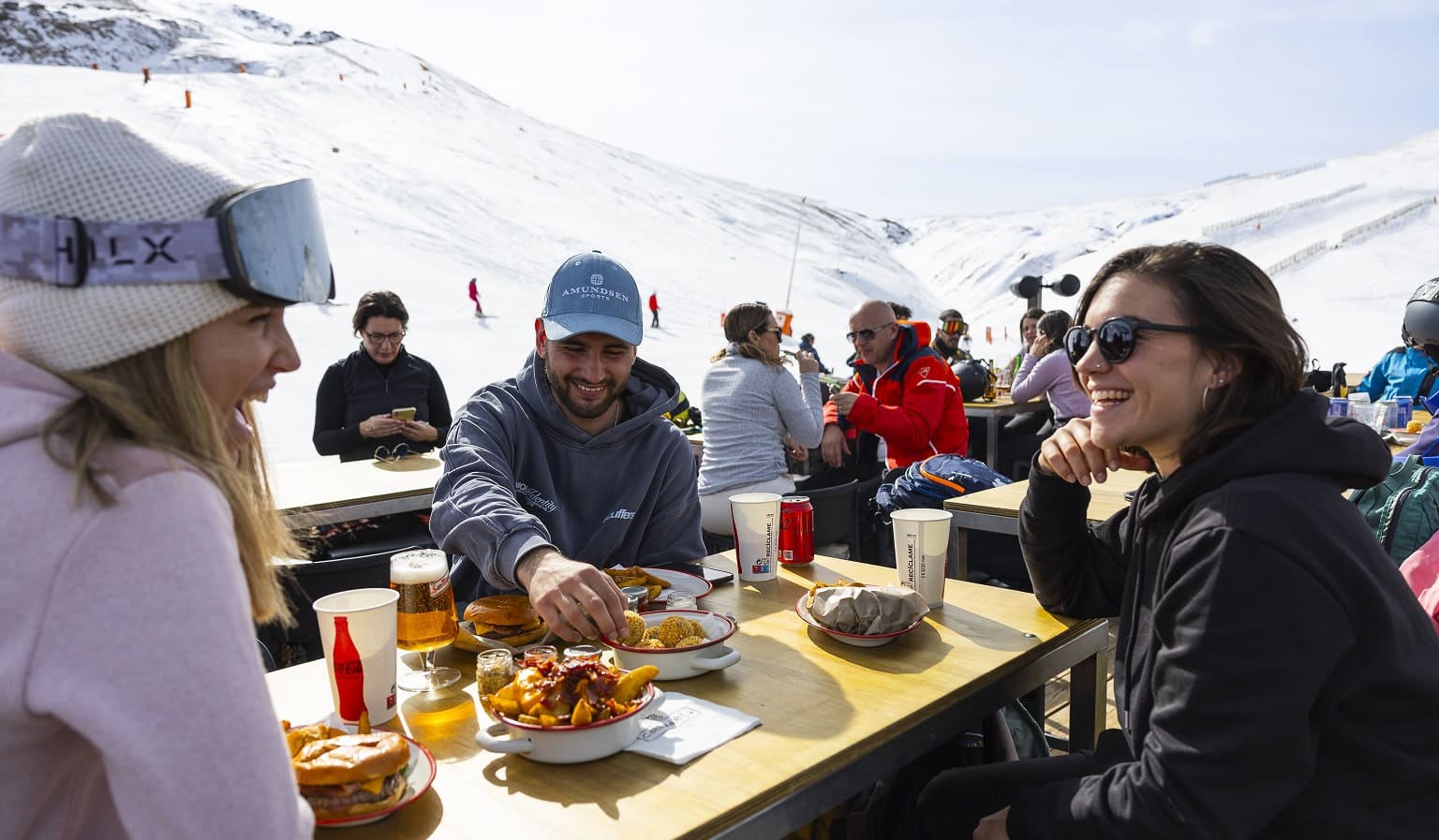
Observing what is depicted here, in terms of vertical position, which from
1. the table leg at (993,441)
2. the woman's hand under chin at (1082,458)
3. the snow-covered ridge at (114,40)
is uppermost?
the snow-covered ridge at (114,40)

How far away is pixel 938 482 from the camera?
4.05 meters

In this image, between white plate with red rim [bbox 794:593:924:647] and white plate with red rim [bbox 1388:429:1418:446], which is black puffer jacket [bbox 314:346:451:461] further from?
white plate with red rim [bbox 1388:429:1418:446]

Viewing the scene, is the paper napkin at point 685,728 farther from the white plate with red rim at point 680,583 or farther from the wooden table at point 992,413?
the wooden table at point 992,413

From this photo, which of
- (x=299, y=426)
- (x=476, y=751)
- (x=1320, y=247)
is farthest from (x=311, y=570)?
(x=1320, y=247)

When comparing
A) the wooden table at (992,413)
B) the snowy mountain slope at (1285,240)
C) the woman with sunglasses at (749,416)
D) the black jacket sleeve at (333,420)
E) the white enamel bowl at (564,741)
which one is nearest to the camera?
the white enamel bowl at (564,741)

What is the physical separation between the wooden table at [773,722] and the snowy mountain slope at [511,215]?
552 inches

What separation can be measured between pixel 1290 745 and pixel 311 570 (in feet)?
7.26

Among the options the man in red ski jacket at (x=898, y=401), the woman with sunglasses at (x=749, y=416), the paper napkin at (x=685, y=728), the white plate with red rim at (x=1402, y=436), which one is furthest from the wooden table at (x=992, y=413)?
the paper napkin at (x=685, y=728)

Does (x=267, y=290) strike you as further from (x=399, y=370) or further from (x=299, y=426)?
(x=299, y=426)

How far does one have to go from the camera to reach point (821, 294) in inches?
2290

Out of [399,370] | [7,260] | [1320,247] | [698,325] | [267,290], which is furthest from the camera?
[1320,247]

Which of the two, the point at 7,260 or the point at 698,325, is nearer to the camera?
the point at 7,260

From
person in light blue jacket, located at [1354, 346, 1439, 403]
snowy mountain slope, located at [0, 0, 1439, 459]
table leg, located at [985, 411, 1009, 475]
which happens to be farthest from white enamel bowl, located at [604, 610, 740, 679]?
snowy mountain slope, located at [0, 0, 1439, 459]

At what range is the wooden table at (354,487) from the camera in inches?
147
